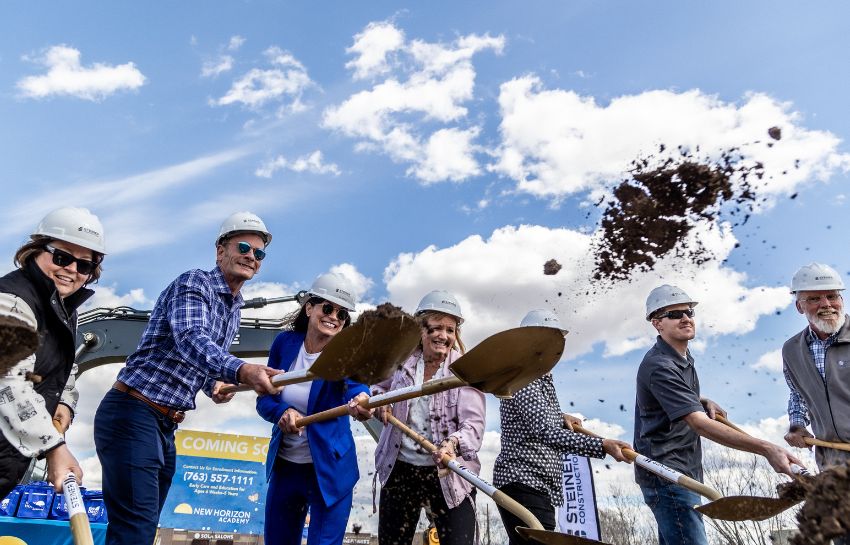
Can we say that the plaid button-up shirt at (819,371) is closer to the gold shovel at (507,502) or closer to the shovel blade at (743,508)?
the shovel blade at (743,508)

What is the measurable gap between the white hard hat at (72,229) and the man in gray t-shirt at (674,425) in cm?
364

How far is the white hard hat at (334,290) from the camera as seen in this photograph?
15.5 ft

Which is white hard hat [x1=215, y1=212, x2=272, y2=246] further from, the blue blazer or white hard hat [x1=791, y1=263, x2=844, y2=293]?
white hard hat [x1=791, y1=263, x2=844, y2=293]

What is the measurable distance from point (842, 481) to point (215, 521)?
13.2 meters

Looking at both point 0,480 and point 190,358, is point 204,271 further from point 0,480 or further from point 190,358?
point 0,480

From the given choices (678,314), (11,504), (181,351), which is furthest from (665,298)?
(11,504)

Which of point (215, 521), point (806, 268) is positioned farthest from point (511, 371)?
point (215, 521)

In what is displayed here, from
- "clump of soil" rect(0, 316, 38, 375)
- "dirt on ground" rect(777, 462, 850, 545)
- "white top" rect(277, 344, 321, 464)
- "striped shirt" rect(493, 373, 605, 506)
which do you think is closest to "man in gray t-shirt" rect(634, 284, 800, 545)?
"striped shirt" rect(493, 373, 605, 506)

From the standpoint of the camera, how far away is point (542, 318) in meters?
5.55

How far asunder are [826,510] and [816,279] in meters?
3.19

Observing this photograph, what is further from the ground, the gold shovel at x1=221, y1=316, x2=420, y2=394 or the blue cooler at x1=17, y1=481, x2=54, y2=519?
the gold shovel at x1=221, y1=316, x2=420, y2=394

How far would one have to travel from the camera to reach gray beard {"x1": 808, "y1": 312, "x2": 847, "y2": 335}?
5258mm

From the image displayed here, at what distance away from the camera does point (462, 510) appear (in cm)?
450

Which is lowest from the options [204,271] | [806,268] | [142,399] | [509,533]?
[509,533]
